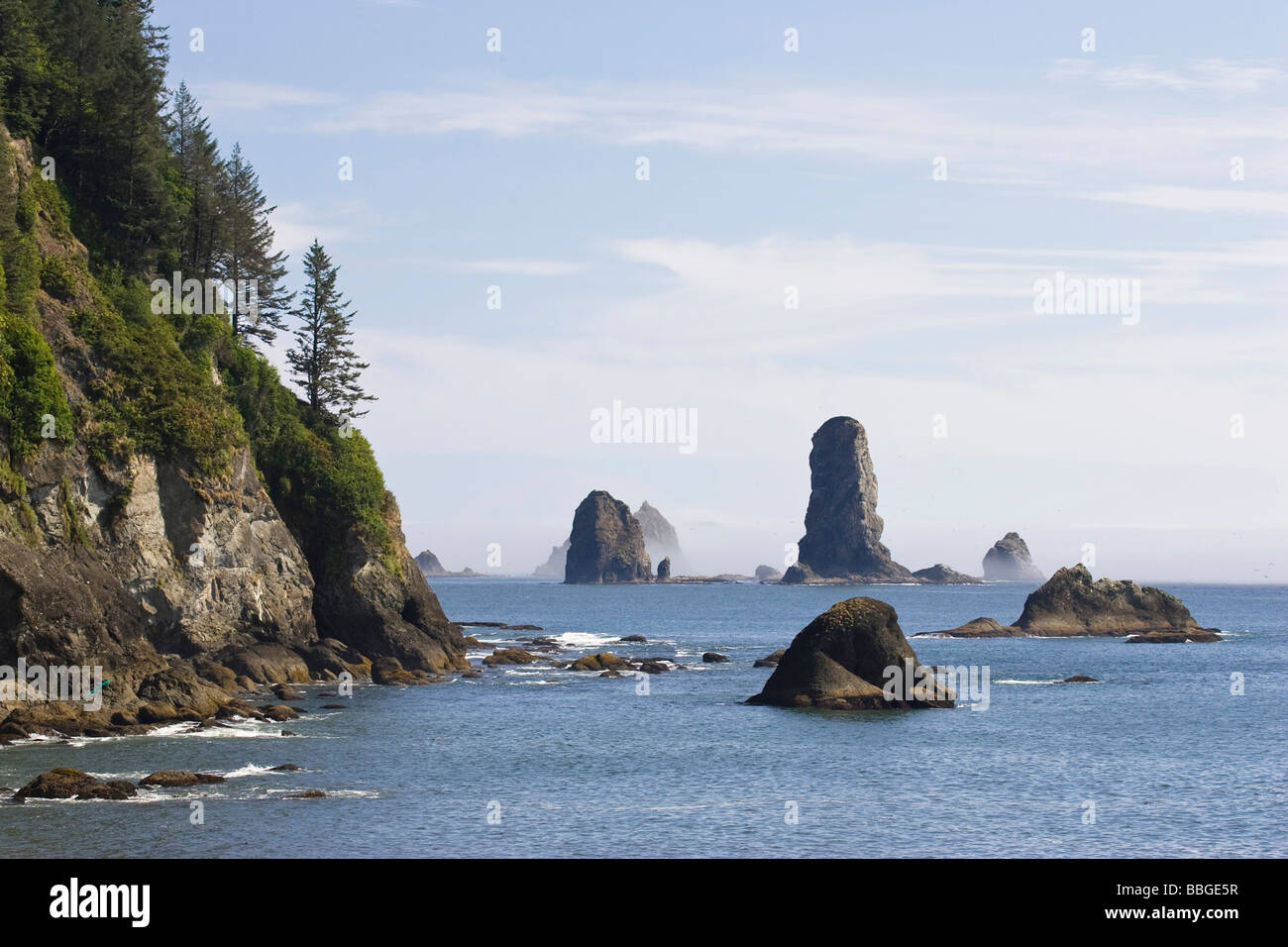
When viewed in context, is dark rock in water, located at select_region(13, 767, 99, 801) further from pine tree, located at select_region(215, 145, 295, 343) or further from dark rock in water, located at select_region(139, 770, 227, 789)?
pine tree, located at select_region(215, 145, 295, 343)

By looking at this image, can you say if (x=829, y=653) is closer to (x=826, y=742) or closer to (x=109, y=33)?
(x=826, y=742)

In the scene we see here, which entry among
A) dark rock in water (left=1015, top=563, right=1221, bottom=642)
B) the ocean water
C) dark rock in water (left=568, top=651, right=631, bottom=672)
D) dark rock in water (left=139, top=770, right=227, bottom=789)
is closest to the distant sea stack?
dark rock in water (left=1015, top=563, right=1221, bottom=642)

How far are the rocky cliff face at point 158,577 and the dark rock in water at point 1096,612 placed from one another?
62.6 m

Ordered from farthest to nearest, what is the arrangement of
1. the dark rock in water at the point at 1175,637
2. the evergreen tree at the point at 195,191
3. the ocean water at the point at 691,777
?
the dark rock in water at the point at 1175,637 < the evergreen tree at the point at 195,191 < the ocean water at the point at 691,777

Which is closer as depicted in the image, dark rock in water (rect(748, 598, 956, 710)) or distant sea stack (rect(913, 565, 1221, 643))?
dark rock in water (rect(748, 598, 956, 710))

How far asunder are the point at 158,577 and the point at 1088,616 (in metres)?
88.4

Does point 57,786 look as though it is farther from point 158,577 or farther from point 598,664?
point 598,664

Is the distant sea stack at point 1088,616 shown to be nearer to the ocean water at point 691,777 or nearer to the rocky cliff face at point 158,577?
the ocean water at point 691,777

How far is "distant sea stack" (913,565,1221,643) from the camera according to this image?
117 m

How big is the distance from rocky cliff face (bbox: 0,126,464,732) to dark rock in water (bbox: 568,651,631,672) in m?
8.77

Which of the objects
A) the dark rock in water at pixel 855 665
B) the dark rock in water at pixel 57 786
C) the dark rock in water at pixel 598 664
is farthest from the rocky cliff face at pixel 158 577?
the dark rock in water at pixel 855 665

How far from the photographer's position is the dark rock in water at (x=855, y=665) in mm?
59219

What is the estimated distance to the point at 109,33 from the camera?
74250 millimetres
